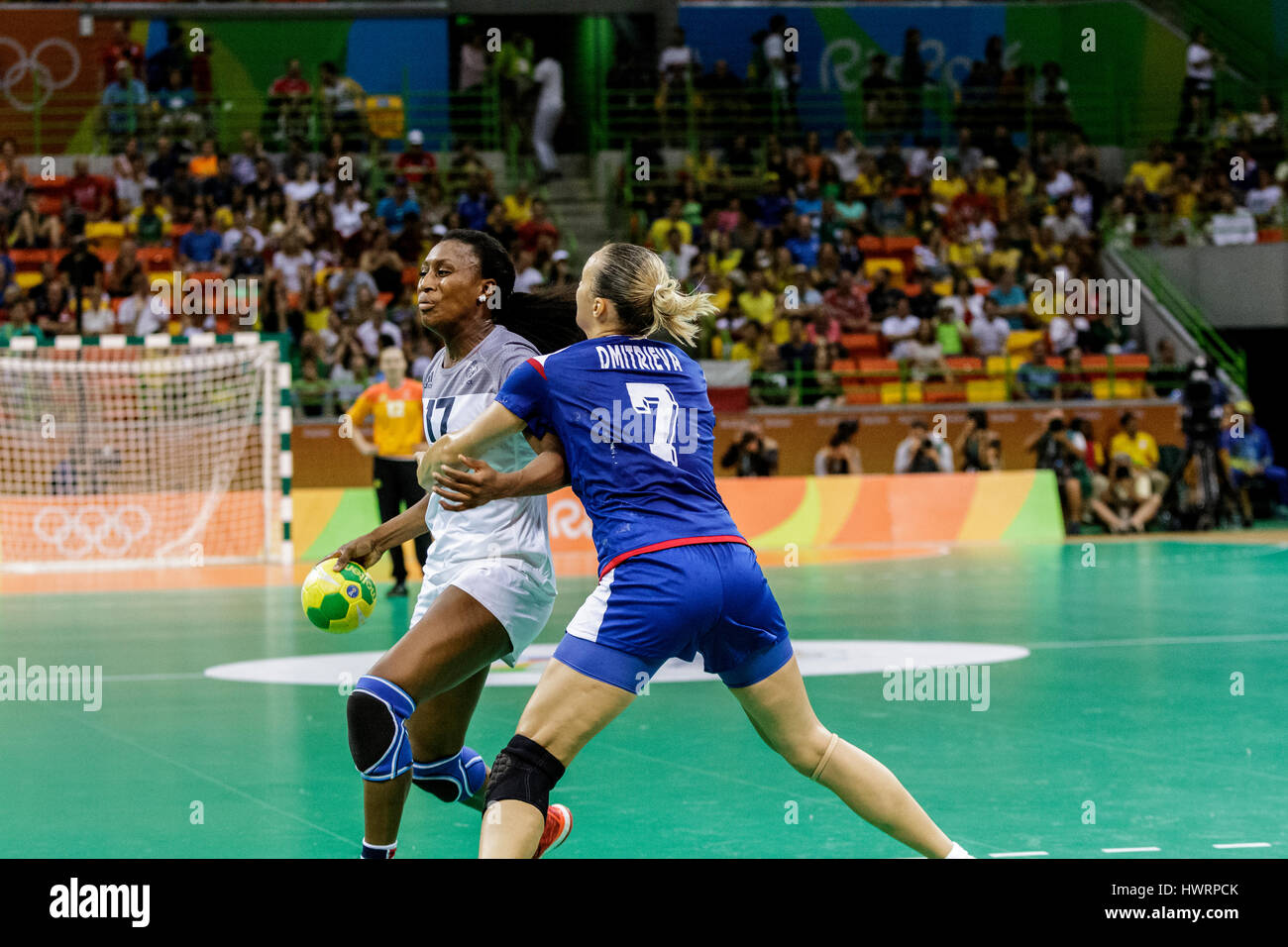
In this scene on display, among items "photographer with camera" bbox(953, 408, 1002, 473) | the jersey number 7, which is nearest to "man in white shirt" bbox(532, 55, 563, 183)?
"photographer with camera" bbox(953, 408, 1002, 473)

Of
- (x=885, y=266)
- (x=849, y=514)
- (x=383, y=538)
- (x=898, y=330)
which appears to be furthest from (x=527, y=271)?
(x=383, y=538)

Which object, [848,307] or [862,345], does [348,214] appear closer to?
[848,307]

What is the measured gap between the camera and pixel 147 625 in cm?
1403

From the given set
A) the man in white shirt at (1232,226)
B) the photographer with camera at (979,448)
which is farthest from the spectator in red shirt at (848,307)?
the man in white shirt at (1232,226)

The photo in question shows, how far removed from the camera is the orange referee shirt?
15.2 meters

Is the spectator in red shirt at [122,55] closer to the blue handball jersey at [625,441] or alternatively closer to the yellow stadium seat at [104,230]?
the yellow stadium seat at [104,230]

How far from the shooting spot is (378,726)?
5184mm

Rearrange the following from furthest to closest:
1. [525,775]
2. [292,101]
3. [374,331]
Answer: [292,101] → [374,331] → [525,775]

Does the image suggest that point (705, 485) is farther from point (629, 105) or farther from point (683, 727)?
point (629, 105)

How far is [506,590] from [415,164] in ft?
79.1

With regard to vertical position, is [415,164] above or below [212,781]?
above

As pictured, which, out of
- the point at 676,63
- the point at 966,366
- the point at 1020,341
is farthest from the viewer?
the point at 676,63

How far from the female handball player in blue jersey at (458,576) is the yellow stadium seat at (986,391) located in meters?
20.4

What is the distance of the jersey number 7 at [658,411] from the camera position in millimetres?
4855
